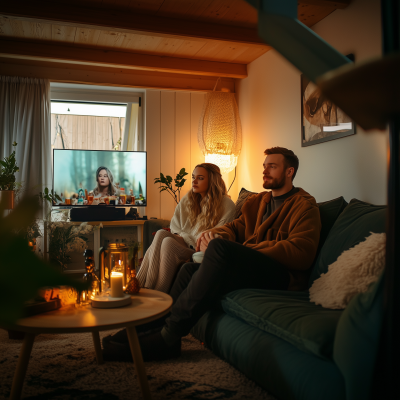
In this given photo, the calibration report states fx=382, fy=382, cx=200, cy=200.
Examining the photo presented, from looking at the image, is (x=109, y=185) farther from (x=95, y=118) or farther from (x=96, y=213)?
(x=95, y=118)

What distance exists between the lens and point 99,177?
13.7ft

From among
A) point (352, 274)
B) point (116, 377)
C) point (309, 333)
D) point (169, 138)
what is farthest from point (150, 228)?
point (309, 333)

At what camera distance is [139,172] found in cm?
432

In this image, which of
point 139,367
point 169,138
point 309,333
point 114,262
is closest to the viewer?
point 309,333

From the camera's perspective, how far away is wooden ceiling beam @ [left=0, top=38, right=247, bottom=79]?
3.79 m

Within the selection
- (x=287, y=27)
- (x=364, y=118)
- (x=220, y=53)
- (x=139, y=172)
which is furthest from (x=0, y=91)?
(x=364, y=118)

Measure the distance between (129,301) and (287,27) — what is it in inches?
48.7

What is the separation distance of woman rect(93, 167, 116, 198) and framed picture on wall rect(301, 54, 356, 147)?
6.94 ft

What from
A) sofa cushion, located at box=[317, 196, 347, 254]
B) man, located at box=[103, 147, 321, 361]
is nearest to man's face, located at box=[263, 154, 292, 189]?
A: man, located at box=[103, 147, 321, 361]

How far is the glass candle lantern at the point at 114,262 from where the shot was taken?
185 centimetres

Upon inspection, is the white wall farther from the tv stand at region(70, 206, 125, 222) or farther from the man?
the tv stand at region(70, 206, 125, 222)

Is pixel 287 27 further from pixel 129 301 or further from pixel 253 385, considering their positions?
pixel 253 385

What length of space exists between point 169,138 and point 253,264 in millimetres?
2997

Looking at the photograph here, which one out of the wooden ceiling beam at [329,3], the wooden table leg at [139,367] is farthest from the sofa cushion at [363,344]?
the wooden ceiling beam at [329,3]
